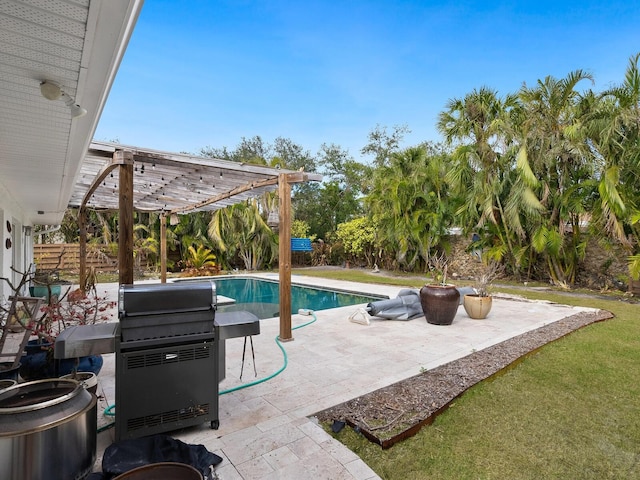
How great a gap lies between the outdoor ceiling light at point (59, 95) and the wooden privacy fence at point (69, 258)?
14.5 m

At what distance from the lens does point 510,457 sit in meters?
2.53


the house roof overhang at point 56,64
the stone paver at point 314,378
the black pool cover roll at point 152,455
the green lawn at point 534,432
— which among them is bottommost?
the green lawn at point 534,432

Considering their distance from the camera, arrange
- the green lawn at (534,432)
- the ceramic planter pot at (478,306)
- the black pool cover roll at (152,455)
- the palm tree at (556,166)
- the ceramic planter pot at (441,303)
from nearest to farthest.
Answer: the black pool cover roll at (152,455) → the green lawn at (534,432) → the ceramic planter pot at (441,303) → the ceramic planter pot at (478,306) → the palm tree at (556,166)

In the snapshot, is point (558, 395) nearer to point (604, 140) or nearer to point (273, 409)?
point (273, 409)

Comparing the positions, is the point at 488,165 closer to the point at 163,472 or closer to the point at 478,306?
the point at 478,306

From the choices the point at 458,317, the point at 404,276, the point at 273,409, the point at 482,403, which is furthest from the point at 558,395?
the point at 404,276

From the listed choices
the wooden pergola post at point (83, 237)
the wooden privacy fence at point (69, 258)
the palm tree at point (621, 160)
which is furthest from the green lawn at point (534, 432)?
the wooden privacy fence at point (69, 258)

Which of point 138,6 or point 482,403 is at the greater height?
point 138,6

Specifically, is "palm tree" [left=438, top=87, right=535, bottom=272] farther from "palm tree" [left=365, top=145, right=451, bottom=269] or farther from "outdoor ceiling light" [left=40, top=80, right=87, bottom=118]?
"outdoor ceiling light" [left=40, top=80, right=87, bottom=118]

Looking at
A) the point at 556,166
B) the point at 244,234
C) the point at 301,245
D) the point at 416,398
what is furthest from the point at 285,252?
the point at 301,245

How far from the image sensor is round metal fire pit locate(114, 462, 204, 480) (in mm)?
1911

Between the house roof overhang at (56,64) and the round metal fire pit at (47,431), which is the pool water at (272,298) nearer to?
the house roof overhang at (56,64)

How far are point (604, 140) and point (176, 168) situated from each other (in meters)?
10.6

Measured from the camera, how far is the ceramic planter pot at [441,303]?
20.5ft
